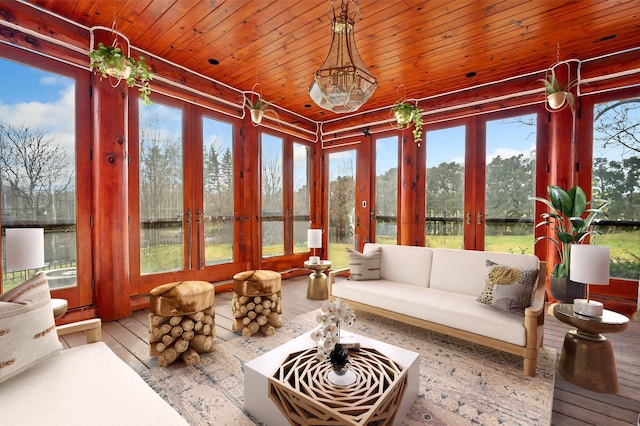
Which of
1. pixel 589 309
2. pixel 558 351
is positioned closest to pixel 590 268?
pixel 589 309

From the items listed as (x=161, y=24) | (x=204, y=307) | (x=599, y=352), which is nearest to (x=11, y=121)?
(x=161, y=24)

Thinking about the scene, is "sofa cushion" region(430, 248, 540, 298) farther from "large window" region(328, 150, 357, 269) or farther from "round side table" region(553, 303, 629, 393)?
"large window" region(328, 150, 357, 269)

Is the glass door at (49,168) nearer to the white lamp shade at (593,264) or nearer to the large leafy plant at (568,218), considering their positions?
the white lamp shade at (593,264)

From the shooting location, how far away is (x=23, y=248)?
206cm

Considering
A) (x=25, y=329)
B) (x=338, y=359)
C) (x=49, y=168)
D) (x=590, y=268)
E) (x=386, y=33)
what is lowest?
(x=338, y=359)

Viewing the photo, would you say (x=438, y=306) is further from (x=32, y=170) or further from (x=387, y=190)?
(x=32, y=170)

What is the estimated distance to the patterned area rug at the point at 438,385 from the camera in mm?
1712

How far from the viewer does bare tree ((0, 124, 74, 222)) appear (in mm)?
2679

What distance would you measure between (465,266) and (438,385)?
1340mm

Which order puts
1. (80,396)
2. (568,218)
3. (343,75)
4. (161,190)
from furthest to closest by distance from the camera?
(161,190) < (568,218) < (343,75) < (80,396)

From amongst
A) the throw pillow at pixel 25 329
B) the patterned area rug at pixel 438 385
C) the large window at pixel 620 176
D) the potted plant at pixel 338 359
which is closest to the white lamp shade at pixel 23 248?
the throw pillow at pixel 25 329

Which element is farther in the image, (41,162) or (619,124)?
(619,124)

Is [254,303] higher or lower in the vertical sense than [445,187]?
lower

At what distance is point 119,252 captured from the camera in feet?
10.2
